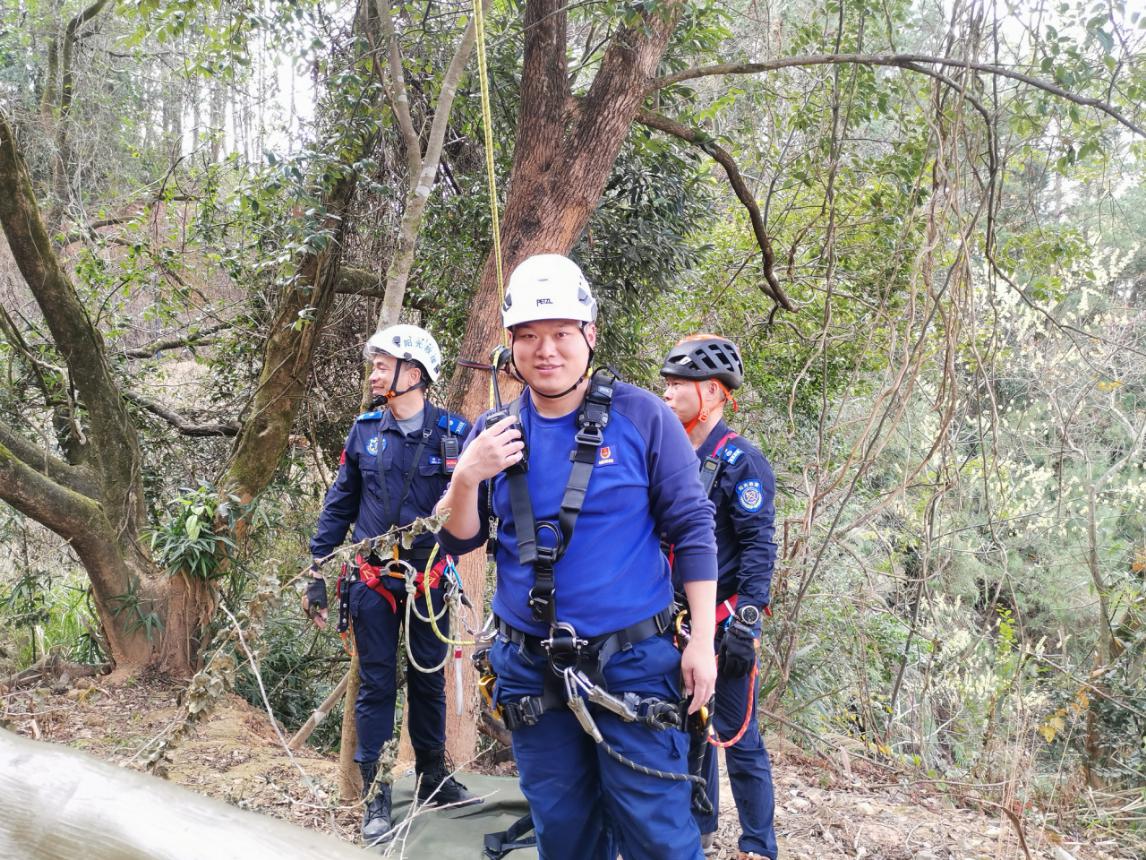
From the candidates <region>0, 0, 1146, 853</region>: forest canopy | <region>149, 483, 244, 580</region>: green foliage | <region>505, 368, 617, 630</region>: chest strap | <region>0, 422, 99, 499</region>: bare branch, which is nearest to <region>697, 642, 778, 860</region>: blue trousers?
<region>505, 368, 617, 630</region>: chest strap

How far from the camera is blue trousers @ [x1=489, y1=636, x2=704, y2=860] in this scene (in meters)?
2.21

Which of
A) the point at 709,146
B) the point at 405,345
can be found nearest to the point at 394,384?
the point at 405,345

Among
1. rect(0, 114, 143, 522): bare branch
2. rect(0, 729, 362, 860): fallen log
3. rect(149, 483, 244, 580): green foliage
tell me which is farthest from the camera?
rect(149, 483, 244, 580): green foliage

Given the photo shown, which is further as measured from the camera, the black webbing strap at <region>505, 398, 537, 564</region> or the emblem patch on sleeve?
the emblem patch on sleeve

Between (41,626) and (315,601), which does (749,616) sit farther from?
(41,626)

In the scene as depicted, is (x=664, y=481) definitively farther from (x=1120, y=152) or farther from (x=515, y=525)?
(x=1120, y=152)

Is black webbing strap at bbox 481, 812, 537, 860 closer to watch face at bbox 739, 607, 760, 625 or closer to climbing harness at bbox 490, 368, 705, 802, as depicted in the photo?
watch face at bbox 739, 607, 760, 625

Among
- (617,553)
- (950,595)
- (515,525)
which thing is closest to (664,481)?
(617,553)

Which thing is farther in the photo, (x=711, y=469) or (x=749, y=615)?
(x=711, y=469)

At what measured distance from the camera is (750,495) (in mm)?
3189

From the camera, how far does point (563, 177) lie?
4570mm

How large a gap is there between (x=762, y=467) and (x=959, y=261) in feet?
5.42

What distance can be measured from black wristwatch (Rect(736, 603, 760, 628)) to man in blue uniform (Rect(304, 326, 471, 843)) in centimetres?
141

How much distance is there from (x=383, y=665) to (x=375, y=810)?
0.62 m
